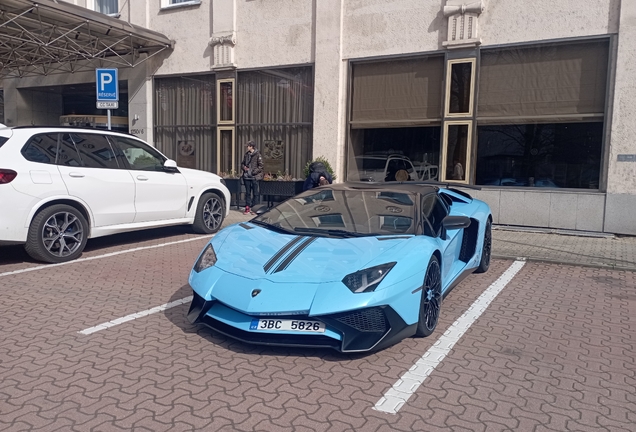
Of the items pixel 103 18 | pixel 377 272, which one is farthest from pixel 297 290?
pixel 103 18

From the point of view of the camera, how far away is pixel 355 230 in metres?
4.97

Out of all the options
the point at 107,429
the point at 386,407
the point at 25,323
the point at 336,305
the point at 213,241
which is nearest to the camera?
the point at 107,429

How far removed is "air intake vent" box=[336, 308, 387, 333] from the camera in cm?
391

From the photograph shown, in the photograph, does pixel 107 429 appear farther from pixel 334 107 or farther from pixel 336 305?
pixel 334 107

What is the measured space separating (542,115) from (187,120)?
927 cm

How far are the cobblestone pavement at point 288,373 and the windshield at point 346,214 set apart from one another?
1.05m

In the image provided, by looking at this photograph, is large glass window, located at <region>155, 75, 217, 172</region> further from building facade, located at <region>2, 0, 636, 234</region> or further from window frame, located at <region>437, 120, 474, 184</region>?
window frame, located at <region>437, 120, 474, 184</region>

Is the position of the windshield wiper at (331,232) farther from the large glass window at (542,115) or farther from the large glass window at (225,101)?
the large glass window at (225,101)

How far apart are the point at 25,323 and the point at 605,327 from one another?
16.8 ft

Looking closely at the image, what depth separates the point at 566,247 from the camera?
9430 mm

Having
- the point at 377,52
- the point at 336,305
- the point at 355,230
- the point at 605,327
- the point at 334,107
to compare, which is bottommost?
the point at 605,327

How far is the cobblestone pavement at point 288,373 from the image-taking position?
10.4ft

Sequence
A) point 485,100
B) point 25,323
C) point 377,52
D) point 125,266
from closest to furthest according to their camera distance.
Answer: point 25,323 < point 125,266 < point 485,100 < point 377,52

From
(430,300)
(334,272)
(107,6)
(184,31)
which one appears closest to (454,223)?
(430,300)
